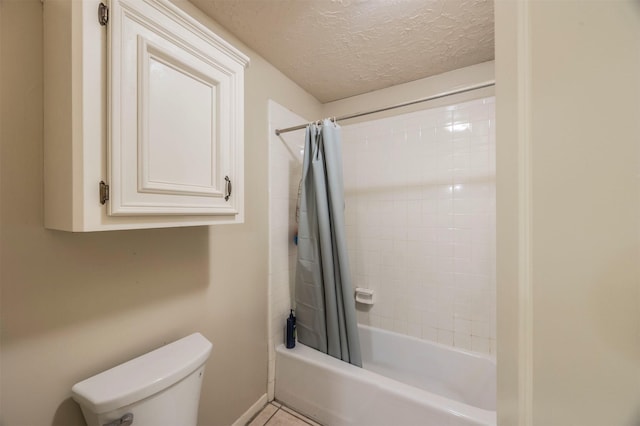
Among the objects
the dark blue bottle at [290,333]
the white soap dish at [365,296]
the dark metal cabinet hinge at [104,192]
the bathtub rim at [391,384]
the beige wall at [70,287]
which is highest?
the dark metal cabinet hinge at [104,192]

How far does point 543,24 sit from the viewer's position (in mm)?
338

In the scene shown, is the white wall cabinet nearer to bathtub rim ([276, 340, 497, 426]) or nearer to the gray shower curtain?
the gray shower curtain

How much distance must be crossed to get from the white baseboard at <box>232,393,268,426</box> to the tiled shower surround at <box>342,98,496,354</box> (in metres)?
0.93

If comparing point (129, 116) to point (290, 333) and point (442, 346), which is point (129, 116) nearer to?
point (290, 333)

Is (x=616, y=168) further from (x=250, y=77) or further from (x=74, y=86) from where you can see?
(x=250, y=77)

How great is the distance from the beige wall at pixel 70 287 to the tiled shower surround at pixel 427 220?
45.5 inches

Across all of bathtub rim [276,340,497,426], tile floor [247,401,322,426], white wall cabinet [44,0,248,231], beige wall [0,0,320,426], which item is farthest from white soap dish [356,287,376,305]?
white wall cabinet [44,0,248,231]

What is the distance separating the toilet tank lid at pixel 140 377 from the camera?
718 mm

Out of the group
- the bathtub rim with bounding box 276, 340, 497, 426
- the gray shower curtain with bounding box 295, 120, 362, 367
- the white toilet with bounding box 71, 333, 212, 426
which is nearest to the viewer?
the white toilet with bounding box 71, 333, 212, 426

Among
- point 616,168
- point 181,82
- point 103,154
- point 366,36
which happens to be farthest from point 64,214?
point 366,36

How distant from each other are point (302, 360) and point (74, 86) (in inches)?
64.2

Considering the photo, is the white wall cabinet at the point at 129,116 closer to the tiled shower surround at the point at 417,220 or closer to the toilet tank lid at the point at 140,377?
the toilet tank lid at the point at 140,377

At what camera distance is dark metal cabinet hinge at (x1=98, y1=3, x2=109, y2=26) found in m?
0.64

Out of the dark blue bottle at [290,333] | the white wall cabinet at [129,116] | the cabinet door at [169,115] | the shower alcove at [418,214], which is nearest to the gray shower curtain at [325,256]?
the dark blue bottle at [290,333]
